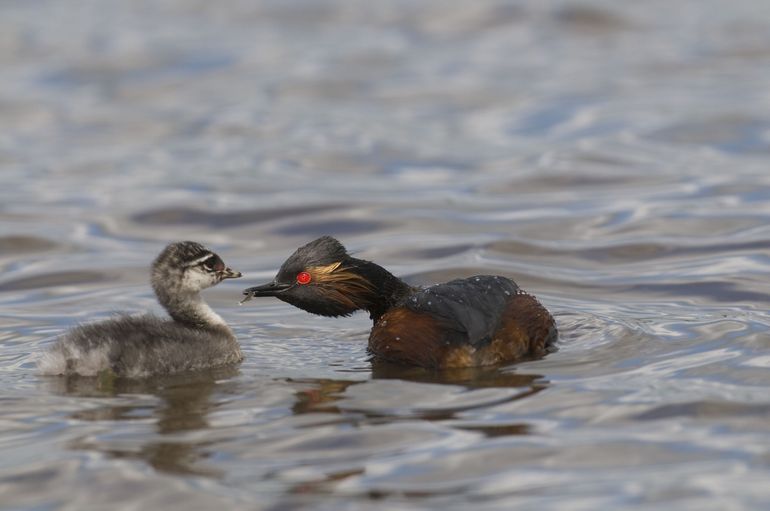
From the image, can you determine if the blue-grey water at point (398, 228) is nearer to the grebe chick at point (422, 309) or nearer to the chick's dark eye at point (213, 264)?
the grebe chick at point (422, 309)

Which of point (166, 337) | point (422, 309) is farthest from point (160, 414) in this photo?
point (422, 309)

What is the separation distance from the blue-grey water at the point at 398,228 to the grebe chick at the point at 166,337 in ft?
0.38

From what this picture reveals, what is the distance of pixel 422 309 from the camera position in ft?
25.0

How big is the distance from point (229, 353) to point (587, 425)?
Result: 6.98 feet

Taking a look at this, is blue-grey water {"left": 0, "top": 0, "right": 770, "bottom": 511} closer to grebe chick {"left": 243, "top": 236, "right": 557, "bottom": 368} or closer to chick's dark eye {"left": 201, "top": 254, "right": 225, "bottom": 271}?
grebe chick {"left": 243, "top": 236, "right": 557, "bottom": 368}

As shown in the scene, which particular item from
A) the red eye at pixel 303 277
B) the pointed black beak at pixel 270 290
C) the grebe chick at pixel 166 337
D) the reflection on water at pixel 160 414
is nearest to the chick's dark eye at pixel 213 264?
the grebe chick at pixel 166 337

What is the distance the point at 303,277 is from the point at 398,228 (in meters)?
3.97

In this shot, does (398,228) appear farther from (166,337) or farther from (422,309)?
(166,337)

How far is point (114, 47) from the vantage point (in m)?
21.2

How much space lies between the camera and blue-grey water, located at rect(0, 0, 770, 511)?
19.7 feet

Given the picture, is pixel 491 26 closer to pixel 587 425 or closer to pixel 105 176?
pixel 105 176

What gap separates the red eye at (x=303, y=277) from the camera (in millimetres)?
8008

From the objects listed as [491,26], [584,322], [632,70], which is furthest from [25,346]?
[491,26]

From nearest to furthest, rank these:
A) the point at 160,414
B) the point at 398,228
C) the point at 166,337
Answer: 1. the point at 160,414
2. the point at 166,337
3. the point at 398,228
